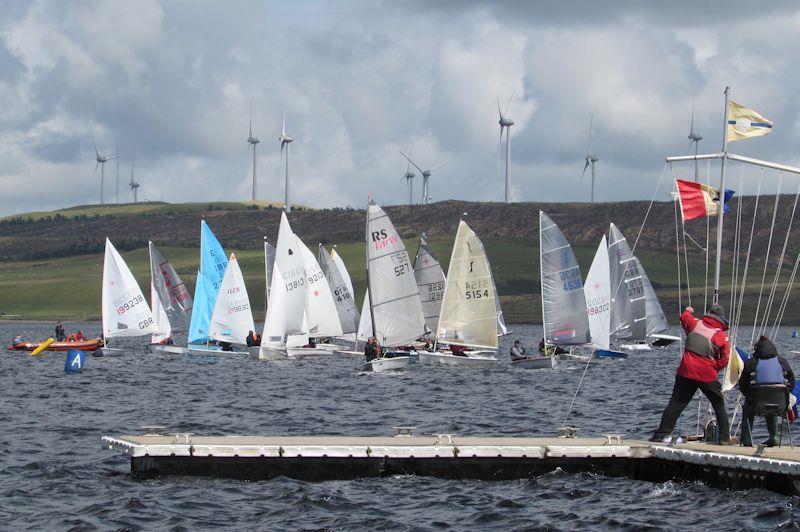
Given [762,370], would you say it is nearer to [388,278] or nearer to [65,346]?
[388,278]

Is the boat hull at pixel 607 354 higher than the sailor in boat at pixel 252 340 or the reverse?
the reverse

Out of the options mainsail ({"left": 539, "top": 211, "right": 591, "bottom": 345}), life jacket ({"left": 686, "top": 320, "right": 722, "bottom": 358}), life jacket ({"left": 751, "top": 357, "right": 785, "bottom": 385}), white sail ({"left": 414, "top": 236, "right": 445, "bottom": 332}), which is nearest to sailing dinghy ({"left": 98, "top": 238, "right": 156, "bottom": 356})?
white sail ({"left": 414, "top": 236, "right": 445, "bottom": 332})

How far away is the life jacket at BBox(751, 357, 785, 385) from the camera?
2467cm

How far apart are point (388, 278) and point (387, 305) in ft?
4.55

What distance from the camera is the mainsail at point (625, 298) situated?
270 feet

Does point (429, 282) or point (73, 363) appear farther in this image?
point (429, 282)

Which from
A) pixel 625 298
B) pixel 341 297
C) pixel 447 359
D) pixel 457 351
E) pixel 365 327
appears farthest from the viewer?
pixel 625 298

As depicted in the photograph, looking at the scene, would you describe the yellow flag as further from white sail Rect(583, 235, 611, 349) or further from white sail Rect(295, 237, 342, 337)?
white sail Rect(295, 237, 342, 337)

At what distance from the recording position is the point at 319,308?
248 feet

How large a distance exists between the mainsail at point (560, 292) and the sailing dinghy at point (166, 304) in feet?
79.3

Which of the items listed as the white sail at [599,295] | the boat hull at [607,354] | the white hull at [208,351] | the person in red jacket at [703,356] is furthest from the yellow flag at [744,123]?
the white hull at [208,351]

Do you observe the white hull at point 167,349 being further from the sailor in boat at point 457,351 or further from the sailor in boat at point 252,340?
the sailor in boat at point 457,351

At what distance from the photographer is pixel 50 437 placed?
111 ft

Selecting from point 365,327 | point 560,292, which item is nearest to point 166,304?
point 365,327
